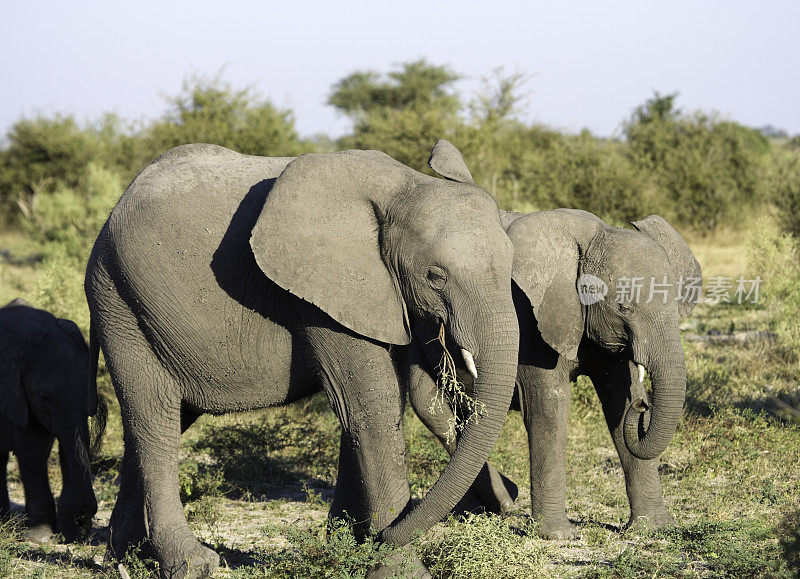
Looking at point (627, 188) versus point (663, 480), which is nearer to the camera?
point (663, 480)

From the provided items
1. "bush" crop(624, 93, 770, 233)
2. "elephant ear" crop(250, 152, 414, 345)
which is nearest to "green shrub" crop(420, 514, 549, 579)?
"elephant ear" crop(250, 152, 414, 345)

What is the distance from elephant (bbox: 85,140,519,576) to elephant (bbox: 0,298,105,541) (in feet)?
3.76

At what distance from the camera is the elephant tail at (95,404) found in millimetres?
5379

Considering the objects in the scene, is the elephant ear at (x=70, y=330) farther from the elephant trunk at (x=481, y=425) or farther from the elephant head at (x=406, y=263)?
the elephant trunk at (x=481, y=425)

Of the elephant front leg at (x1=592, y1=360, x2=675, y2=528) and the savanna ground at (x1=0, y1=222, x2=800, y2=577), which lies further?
the elephant front leg at (x1=592, y1=360, x2=675, y2=528)

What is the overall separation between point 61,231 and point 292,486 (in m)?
10.1

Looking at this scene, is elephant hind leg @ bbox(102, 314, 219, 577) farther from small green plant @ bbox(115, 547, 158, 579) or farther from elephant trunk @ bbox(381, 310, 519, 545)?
elephant trunk @ bbox(381, 310, 519, 545)

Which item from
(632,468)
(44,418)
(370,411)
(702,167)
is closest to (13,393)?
(44,418)

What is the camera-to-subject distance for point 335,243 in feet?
14.6

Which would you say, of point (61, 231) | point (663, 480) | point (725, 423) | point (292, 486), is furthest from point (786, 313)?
point (61, 231)

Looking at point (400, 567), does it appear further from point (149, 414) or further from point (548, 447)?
point (548, 447)

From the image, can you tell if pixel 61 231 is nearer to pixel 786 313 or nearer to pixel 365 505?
pixel 786 313

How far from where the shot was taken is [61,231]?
1591 centimetres

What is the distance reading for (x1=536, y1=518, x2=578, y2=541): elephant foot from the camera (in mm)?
5953
